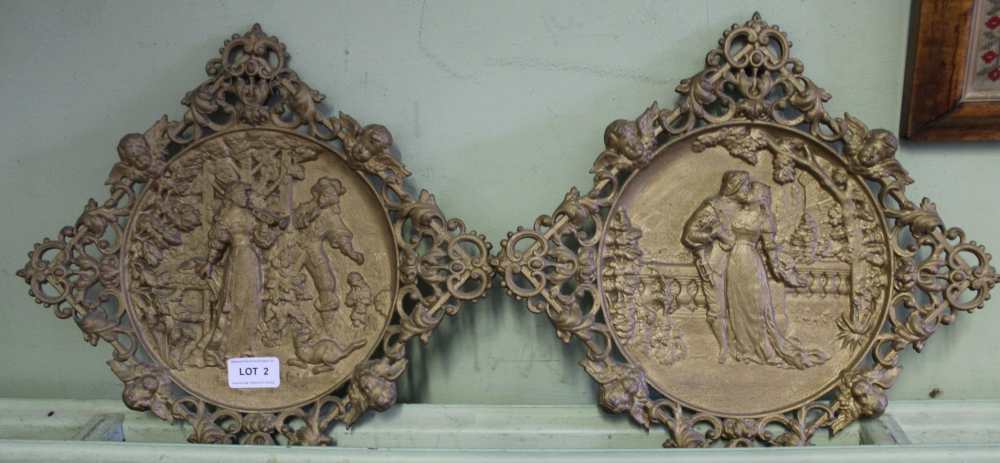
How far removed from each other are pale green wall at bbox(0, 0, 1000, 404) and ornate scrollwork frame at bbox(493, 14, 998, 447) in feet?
0.26

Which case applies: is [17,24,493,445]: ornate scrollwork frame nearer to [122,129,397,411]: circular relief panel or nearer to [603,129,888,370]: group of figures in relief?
[122,129,397,411]: circular relief panel

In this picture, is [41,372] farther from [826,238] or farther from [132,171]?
[826,238]

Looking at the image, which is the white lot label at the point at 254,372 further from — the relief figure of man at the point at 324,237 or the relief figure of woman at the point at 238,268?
the relief figure of man at the point at 324,237

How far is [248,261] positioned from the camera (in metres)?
1.35

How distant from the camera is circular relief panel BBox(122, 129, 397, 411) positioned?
52.9 inches

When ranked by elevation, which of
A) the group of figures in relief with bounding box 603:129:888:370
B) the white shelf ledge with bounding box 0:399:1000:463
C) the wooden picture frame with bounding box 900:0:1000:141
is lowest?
the white shelf ledge with bounding box 0:399:1000:463

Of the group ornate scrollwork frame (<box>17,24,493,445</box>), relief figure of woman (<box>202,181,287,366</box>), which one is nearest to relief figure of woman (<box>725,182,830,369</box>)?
ornate scrollwork frame (<box>17,24,493,445</box>)

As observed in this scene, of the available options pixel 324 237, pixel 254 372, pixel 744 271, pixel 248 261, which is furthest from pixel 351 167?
pixel 744 271

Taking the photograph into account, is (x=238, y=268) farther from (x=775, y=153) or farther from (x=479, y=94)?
(x=775, y=153)

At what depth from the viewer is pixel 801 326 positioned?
1335 millimetres

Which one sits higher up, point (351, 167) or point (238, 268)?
point (351, 167)

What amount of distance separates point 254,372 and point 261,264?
0.57ft

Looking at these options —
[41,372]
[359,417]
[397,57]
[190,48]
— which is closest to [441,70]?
[397,57]

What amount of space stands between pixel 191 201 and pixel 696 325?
2.73 ft
